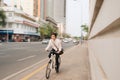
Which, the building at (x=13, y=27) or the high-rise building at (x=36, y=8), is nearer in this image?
the building at (x=13, y=27)

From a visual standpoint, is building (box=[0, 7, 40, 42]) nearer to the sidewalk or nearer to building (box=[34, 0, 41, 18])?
building (box=[34, 0, 41, 18])

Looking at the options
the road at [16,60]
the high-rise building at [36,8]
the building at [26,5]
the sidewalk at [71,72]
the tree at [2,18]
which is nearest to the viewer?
the sidewalk at [71,72]

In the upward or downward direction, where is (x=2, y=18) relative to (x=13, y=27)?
upward

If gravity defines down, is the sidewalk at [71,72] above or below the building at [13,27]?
below

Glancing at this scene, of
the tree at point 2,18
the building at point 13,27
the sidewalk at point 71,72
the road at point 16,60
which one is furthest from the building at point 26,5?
the sidewalk at point 71,72

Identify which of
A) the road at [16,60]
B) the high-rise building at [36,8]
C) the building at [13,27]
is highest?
the high-rise building at [36,8]

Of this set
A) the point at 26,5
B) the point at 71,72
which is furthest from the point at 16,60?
the point at 26,5

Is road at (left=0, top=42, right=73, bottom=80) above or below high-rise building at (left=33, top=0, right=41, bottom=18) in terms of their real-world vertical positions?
below

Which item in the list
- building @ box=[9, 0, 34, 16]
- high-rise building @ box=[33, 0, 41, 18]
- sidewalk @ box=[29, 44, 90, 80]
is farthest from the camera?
high-rise building @ box=[33, 0, 41, 18]

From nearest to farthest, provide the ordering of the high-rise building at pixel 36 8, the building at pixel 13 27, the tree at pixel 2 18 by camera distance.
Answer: the tree at pixel 2 18
the building at pixel 13 27
the high-rise building at pixel 36 8

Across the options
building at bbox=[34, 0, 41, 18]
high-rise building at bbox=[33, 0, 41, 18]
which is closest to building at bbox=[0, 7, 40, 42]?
high-rise building at bbox=[33, 0, 41, 18]

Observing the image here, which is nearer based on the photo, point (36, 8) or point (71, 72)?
point (71, 72)

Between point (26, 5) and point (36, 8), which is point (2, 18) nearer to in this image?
point (26, 5)

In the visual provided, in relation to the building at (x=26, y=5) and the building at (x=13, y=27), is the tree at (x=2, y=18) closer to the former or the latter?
the building at (x=13, y=27)
